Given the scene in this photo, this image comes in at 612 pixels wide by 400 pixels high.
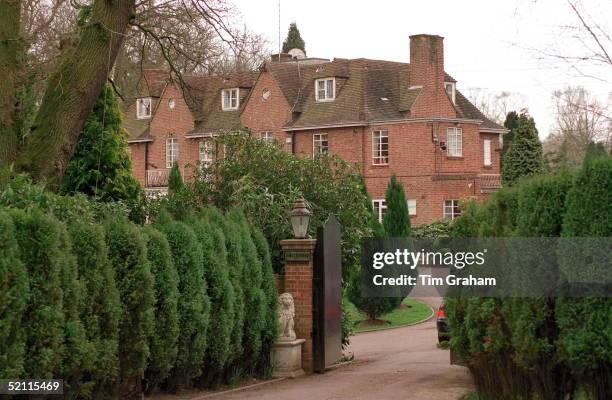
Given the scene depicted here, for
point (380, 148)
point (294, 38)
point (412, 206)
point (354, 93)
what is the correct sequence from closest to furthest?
point (412, 206) < point (380, 148) < point (354, 93) < point (294, 38)

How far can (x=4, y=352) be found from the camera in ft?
31.4

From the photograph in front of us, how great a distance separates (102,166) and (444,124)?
28958mm

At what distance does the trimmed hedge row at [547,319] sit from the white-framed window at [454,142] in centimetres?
3483

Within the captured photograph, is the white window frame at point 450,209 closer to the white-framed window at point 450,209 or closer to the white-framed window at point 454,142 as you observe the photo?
the white-framed window at point 450,209

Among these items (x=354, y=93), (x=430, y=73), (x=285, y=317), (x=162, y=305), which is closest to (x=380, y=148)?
(x=354, y=93)

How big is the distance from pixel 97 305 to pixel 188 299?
8.19 ft

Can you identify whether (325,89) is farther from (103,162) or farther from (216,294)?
(216,294)

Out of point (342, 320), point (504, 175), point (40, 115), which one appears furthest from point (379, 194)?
point (40, 115)

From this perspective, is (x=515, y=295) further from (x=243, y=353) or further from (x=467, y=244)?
(x=243, y=353)

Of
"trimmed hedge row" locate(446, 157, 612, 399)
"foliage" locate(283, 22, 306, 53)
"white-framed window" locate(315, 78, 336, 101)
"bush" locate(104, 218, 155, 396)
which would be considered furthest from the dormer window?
"bush" locate(104, 218, 155, 396)

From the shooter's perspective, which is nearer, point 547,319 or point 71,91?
point 547,319

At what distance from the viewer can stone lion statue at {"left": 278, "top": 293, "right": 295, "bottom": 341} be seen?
54.6 feet

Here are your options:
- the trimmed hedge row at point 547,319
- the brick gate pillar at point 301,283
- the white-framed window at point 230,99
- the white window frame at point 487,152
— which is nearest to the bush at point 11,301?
the trimmed hedge row at point 547,319

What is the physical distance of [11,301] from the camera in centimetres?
959
